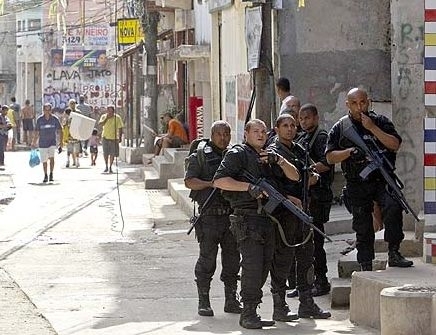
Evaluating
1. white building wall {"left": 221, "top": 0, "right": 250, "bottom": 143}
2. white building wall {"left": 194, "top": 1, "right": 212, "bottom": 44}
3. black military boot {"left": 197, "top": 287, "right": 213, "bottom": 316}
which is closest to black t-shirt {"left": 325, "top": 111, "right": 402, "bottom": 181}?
black military boot {"left": 197, "top": 287, "right": 213, "bottom": 316}

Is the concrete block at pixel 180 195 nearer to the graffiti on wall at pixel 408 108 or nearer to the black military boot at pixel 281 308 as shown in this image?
the graffiti on wall at pixel 408 108

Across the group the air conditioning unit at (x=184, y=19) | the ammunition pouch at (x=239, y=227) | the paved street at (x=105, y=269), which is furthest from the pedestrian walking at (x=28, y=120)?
the ammunition pouch at (x=239, y=227)

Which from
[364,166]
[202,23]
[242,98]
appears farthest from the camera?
[202,23]

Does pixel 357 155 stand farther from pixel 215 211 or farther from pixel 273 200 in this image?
pixel 215 211

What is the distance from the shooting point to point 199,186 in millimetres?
10336

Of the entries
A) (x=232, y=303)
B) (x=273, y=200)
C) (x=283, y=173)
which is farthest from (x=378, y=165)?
(x=232, y=303)

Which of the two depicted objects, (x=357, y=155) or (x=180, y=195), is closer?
(x=357, y=155)

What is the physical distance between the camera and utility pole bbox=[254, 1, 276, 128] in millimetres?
14069

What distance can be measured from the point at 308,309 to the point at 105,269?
413 centimetres

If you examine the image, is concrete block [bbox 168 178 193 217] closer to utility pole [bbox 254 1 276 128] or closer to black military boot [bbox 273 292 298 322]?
utility pole [bbox 254 1 276 128]

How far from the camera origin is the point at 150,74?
32375 mm

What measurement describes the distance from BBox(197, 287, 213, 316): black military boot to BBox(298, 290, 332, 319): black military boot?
2.65 ft

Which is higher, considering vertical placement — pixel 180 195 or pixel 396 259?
pixel 396 259

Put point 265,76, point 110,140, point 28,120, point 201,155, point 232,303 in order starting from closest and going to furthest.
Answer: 1. point 201,155
2. point 232,303
3. point 265,76
4. point 110,140
5. point 28,120
